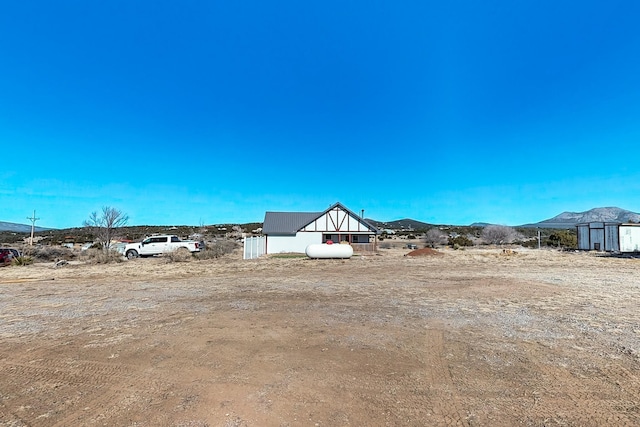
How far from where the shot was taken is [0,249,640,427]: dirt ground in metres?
3.58

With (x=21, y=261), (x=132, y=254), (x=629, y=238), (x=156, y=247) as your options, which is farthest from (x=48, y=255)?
(x=629, y=238)

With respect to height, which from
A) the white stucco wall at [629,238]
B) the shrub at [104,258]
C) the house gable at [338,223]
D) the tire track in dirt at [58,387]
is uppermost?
the house gable at [338,223]

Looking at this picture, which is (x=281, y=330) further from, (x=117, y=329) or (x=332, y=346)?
(x=117, y=329)

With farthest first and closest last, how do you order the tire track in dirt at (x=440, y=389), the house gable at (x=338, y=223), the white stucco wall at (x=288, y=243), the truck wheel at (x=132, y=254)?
the house gable at (x=338, y=223) < the white stucco wall at (x=288, y=243) < the truck wheel at (x=132, y=254) < the tire track in dirt at (x=440, y=389)

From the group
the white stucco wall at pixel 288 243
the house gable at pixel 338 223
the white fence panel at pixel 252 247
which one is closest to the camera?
the white fence panel at pixel 252 247

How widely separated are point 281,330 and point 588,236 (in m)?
41.6

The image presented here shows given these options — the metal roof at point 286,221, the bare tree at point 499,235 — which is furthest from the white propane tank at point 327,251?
the bare tree at point 499,235

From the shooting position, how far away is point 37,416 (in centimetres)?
350

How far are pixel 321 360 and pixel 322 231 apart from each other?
3295cm

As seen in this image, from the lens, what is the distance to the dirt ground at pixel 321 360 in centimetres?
358

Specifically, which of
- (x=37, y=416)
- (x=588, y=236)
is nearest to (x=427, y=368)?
(x=37, y=416)

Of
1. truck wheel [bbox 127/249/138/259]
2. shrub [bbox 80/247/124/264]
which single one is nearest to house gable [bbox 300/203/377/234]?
truck wheel [bbox 127/249/138/259]

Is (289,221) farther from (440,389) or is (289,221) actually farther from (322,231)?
(440,389)

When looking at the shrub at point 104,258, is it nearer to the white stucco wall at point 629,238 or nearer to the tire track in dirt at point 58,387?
the tire track in dirt at point 58,387
